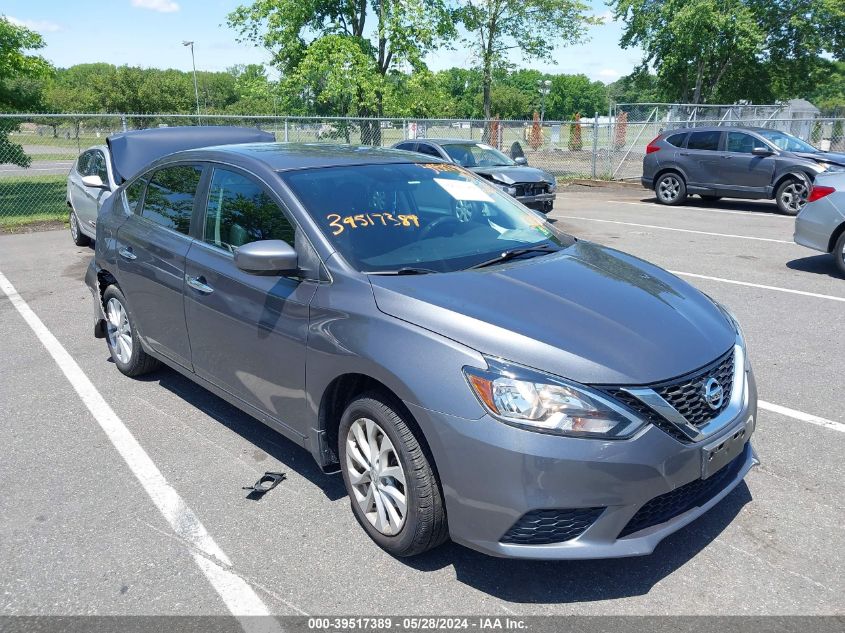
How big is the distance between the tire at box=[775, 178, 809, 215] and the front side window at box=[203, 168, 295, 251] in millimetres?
13534

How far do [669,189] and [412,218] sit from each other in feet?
45.8

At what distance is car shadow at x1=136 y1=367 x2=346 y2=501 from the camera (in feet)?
12.7

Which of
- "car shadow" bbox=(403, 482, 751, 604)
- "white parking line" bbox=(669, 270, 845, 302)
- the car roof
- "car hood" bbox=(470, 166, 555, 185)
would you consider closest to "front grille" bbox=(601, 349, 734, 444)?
"car shadow" bbox=(403, 482, 751, 604)

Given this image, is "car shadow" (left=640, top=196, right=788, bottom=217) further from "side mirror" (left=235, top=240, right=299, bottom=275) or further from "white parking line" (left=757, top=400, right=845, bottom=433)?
"side mirror" (left=235, top=240, right=299, bottom=275)

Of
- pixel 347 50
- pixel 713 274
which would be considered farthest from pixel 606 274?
pixel 347 50

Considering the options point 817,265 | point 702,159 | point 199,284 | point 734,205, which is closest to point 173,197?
point 199,284

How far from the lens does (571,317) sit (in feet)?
9.70

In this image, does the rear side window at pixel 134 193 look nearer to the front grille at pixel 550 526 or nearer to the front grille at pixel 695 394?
the front grille at pixel 550 526

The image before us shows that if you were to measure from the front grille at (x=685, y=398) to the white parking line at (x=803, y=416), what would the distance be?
5.87ft

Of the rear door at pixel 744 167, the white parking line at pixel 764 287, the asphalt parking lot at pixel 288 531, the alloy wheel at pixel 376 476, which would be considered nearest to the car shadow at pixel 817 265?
the white parking line at pixel 764 287

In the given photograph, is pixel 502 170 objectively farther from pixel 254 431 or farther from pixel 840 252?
pixel 254 431

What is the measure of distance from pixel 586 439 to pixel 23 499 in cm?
292

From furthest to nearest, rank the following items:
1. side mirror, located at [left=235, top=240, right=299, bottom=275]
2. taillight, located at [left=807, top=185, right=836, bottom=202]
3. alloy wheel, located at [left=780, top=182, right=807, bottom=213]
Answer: alloy wheel, located at [left=780, top=182, right=807, bottom=213] → taillight, located at [left=807, top=185, right=836, bottom=202] → side mirror, located at [left=235, top=240, right=299, bottom=275]

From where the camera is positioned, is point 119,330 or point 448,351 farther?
point 119,330
